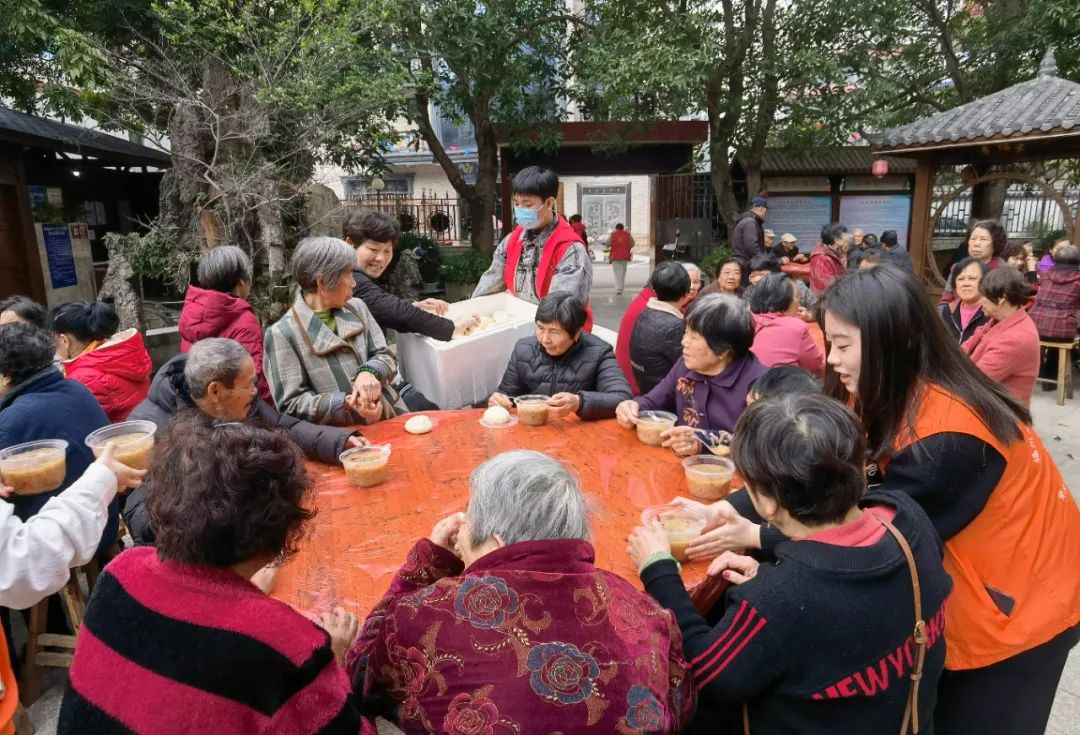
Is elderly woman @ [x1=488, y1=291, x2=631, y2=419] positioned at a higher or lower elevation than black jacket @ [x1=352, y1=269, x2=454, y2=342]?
lower

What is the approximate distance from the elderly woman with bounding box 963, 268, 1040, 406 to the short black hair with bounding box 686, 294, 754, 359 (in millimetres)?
1809

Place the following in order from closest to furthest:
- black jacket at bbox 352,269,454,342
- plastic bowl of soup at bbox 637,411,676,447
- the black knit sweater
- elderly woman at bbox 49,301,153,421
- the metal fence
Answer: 1. the black knit sweater
2. plastic bowl of soup at bbox 637,411,676,447
3. elderly woman at bbox 49,301,153,421
4. black jacket at bbox 352,269,454,342
5. the metal fence

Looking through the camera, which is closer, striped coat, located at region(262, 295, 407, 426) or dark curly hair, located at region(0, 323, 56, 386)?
dark curly hair, located at region(0, 323, 56, 386)

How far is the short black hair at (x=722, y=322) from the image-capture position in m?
2.79

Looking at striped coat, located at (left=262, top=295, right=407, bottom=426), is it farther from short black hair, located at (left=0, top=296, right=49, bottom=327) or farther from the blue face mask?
short black hair, located at (left=0, top=296, right=49, bottom=327)

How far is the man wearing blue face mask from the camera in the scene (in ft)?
13.2

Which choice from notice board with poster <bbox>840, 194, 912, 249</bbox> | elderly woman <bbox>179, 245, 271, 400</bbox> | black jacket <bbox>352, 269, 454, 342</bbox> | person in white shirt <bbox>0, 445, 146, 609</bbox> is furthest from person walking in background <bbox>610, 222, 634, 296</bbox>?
person in white shirt <bbox>0, 445, 146, 609</bbox>

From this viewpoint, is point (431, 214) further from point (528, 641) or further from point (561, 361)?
point (528, 641)

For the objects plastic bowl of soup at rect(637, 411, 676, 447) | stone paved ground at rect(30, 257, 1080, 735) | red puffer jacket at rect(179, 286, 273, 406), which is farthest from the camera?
red puffer jacket at rect(179, 286, 273, 406)

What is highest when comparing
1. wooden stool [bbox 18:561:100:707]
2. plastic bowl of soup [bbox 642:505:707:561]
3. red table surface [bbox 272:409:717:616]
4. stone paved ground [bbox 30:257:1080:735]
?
plastic bowl of soup [bbox 642:505:707:561]

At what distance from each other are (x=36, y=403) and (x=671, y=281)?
10.0 feet

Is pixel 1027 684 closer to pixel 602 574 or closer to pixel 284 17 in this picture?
pixel 602 574

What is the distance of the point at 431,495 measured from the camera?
2.27 meters

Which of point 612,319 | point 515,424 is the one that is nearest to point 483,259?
point 612,319
